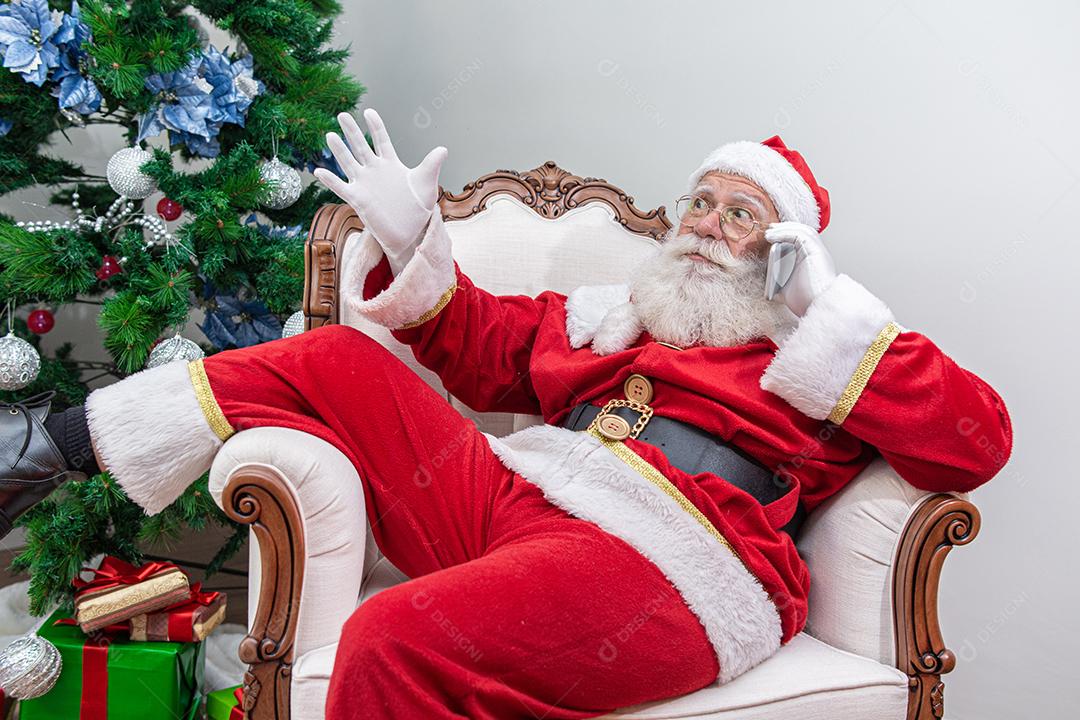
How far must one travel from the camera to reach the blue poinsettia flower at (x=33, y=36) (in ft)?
6.12

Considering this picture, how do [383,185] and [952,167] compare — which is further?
[952,167]

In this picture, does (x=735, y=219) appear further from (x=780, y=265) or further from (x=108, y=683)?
(x=108, y=683)

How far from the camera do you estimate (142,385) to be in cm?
140

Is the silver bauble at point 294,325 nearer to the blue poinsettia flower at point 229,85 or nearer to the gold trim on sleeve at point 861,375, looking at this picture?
the blue poinsettia flower at point 229,85

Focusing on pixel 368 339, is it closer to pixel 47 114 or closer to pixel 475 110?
pixel 47 114

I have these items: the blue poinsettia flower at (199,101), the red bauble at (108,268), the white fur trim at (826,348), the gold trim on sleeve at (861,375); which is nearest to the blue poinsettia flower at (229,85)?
the blue poinsettia flower at (199,101)

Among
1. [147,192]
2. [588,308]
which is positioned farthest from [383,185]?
A: [147,192]

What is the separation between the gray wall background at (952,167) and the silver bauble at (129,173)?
1.22 meters

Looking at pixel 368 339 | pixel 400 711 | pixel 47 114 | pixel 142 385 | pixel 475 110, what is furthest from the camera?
pixel 475 110

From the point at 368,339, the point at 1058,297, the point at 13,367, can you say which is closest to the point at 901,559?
the point at 1058,297

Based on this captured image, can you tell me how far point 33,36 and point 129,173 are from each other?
34 cm

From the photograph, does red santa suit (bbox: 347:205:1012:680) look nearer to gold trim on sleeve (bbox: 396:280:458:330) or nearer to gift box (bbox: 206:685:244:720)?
gold trim on sleeve (bbox: 396:280:458:330)

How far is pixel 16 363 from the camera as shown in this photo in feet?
6.19

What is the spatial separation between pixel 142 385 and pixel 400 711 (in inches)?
27.4
